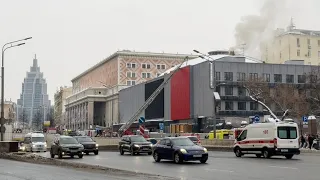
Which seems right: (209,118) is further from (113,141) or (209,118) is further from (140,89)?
(140,89)

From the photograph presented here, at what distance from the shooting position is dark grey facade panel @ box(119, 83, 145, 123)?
428ft

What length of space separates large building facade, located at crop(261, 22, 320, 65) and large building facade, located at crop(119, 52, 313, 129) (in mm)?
38623

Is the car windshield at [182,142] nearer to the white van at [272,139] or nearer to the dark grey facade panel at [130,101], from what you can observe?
the white van at [272,139]

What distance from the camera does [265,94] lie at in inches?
3243

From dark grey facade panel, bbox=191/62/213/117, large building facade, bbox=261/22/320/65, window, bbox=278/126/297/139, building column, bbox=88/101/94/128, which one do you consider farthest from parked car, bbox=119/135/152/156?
building column, bbox=88/101/94/128

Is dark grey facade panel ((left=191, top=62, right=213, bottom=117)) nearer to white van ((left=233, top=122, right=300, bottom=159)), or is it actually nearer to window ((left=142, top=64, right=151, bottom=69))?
white van ((left=233, top=122, right=300, bottom=159))

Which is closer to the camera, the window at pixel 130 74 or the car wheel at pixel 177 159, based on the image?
the car wheel at pixel 177 159

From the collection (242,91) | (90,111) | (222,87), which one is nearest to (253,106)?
(242,91)

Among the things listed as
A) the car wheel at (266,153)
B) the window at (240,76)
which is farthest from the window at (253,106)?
the car wheel at (266,153)

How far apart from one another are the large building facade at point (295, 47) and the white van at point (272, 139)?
105 metres

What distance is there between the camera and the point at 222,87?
93.9 metres

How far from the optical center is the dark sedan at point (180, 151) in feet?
87.4

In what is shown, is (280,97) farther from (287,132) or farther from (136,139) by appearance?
(287,132)

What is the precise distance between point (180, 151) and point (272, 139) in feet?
24.8
